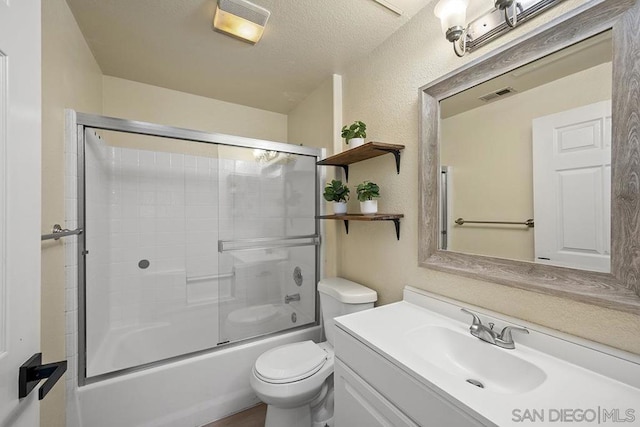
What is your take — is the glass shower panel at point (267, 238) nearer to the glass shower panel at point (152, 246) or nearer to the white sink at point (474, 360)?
the glass shower panel at point (152, 246)

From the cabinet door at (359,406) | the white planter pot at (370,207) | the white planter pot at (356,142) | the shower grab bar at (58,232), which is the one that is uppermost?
the white planter pot at (356,142)

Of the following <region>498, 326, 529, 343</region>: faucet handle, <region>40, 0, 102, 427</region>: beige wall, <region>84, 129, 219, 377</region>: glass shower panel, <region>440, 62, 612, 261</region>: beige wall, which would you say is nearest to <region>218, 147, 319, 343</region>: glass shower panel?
<region>84, 129, 219, 377</region>: glass shower panel

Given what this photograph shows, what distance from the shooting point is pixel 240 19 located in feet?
4.46

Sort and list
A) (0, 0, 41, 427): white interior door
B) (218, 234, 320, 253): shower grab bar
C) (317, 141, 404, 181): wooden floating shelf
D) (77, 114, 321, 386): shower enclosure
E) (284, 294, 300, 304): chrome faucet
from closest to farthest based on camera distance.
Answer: (0, 0, 41, 427): white interior door
(317, 141, 404, 181): wooden floating shelf
(77, 114, 321, 386): shower enclosure
(218, 234, 320, 253): shower grab bar
(284, 294, 300, 304): chrome faucet

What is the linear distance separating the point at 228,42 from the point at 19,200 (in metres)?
1.44

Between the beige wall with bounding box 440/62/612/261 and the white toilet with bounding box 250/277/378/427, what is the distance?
0.70 m

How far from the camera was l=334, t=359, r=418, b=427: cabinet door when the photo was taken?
0.85 metres

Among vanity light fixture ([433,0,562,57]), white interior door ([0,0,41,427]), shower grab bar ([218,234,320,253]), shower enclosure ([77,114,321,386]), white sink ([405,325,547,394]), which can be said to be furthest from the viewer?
shower grab bar ([218,234,320,253])

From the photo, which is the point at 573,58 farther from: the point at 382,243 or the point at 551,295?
the point at 382,243

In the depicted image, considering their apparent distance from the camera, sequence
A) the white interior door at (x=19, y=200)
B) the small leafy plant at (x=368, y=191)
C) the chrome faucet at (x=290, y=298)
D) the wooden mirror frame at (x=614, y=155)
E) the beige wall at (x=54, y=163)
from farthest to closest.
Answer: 1. the chrome faucet at (x=290, y=298)
2. the small leafy plant at (x=368, y=191)
3. the beige wall at (x=54, y=163)
4. the wooden mirror frame at (x=614, y=155)
5. the white interior door at (x=19, y=200)

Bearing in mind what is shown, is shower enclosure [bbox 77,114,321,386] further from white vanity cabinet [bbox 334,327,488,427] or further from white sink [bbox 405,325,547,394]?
white sink [bbox 405,325,547,394]

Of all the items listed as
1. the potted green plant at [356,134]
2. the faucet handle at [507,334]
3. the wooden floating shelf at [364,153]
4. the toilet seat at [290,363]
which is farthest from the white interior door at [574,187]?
the toilet seat at [290,363]

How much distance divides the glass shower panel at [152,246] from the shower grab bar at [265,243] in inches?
7.8

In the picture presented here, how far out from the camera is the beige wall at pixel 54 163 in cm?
106
